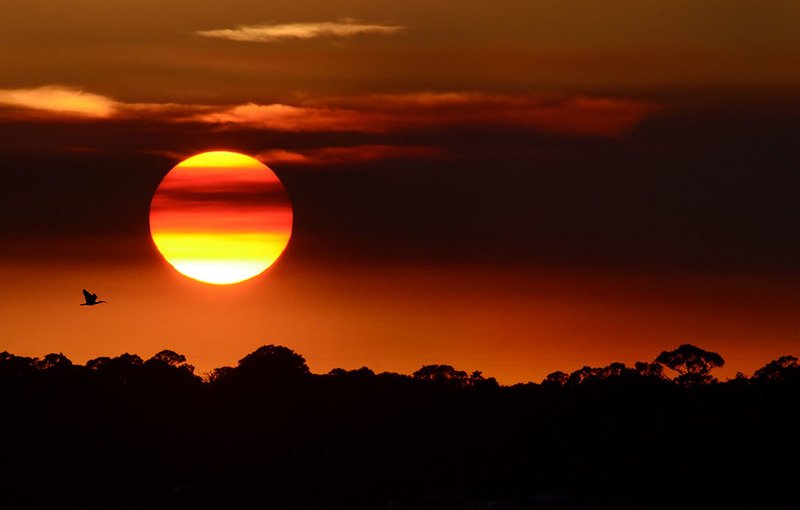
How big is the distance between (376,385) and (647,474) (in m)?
77.1

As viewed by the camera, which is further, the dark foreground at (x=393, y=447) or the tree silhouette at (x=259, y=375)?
the tree silhouette at (x=259, y=375)

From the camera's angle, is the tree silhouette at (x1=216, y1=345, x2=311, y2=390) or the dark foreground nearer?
the dark foreground

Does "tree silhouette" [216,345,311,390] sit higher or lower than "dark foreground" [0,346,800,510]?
higher

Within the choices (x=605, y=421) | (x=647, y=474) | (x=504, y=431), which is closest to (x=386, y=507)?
(x=647, y=474)

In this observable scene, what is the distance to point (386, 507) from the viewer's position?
109m

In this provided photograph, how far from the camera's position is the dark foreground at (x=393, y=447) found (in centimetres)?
11306

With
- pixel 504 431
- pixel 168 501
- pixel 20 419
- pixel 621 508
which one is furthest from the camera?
pixel 20 419

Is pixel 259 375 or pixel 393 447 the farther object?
pixel 259 375

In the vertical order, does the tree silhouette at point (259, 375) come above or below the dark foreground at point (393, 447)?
above

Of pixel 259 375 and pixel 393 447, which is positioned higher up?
pixel 259 375

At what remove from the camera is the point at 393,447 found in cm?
13338

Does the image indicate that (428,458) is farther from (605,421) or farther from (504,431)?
(605,421)

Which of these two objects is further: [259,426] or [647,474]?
[259,426]

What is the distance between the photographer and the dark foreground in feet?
371
